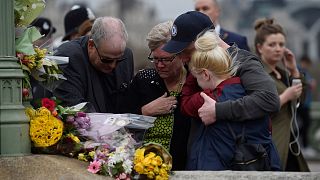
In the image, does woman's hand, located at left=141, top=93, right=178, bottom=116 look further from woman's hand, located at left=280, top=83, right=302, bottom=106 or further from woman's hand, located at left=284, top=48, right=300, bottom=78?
woman's hand, located at left=284, top=48, right=300, bottom=78

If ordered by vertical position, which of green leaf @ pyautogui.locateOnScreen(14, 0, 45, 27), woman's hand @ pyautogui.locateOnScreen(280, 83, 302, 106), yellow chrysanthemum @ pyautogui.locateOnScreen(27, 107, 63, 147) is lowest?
woman's hand @ pyautogui.locateOnScreen(280, 83, 302, 106)

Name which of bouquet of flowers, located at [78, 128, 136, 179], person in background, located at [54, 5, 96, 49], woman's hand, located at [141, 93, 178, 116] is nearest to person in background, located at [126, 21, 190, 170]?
woman's hand, located at [141, 93, 178, 116]

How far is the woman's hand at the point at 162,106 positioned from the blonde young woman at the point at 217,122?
1.43ft

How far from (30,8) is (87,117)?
0.84 metres

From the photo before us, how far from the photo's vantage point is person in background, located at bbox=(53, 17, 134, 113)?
24.5 feet

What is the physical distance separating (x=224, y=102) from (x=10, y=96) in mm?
1349

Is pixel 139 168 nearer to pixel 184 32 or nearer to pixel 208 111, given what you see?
pixel 208 111

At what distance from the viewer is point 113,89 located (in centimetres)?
781

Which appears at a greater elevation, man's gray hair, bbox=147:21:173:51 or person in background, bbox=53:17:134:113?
man's gray hair, bbox=147:21:173:51

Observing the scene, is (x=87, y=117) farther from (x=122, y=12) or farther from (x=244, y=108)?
(x=122, y=12)

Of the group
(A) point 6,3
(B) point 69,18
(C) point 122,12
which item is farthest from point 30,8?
(C) point 122,12

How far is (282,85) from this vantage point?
961 cm

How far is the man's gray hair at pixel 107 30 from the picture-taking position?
295 inches

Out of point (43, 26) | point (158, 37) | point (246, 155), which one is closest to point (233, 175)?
point (246, 155)
